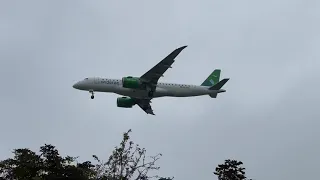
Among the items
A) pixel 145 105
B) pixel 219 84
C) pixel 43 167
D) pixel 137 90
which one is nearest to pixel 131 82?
pixel 137 90

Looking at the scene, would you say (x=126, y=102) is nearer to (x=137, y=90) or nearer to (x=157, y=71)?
(x=137, y=90)

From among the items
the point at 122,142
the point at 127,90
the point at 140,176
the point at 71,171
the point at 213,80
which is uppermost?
the point at 213,80

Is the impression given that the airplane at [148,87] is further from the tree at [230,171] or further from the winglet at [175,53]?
the tree at [230,171]

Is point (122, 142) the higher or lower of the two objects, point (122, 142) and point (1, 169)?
the lower

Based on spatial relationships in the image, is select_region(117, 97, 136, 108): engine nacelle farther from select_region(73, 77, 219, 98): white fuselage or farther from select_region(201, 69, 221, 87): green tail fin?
select_region(201, 69, 221, 87): green tail fin

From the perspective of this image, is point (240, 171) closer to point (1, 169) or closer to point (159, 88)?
point (1, 169)

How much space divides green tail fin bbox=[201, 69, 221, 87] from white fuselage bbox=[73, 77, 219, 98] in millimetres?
5542

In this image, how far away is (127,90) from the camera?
68375 mm

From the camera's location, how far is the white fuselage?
6781cm

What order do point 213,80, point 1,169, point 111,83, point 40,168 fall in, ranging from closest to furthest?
point 40,168 → point 1,169 → point 111,83 → point 213,80

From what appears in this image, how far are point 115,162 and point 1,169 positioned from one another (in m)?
32.7

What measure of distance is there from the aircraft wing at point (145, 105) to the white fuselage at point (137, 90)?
4.28 metres

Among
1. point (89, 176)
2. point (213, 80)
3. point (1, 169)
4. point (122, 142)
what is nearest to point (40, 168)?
point (89, 176)

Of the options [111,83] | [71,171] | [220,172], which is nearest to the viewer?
[220,172]
